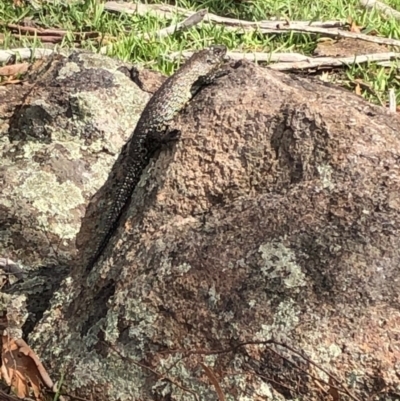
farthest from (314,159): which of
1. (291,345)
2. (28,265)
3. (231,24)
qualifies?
(231,24)

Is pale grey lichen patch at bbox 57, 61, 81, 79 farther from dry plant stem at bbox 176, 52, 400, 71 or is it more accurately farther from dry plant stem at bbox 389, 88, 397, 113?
dry plant stem at bbox 389, 88, 397, 113

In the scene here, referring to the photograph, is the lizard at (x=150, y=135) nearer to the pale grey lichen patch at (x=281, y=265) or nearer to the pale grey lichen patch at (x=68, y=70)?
the pale grey lichen patch at (x=281, y=265)

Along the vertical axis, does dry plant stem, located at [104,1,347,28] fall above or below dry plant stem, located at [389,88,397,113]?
below

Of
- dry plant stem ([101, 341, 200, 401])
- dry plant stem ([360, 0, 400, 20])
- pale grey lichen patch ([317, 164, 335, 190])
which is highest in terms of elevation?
pale grey lichen patch ([317, 164, 335, 190])

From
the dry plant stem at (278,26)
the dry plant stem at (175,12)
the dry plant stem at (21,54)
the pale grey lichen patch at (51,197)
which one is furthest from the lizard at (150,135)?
the dry plant stem at (175,12)

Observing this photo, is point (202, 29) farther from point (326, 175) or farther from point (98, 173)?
point (326, 175)

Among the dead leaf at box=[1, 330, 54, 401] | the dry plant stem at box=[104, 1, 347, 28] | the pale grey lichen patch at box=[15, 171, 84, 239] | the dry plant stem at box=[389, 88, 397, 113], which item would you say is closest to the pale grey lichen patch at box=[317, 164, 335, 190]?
the dead leaf at box=[1, 330, 54, 401]

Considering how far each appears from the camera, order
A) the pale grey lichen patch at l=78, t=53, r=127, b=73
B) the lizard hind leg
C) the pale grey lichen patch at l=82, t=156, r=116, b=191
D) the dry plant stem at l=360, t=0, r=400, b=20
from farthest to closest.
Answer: the dry plant stem at l=360, t=0, r=400, b=20, the pale grey lichen patch at l=78, t=53, r=127, b=73, the pale grey lichen patch at l=82, t=156, r=116, b=191, the lizard hind leg
